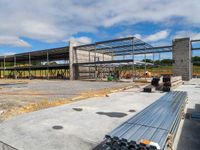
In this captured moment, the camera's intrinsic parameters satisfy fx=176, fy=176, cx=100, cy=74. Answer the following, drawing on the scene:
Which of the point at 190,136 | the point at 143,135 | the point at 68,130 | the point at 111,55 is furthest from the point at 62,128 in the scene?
the point at 111,55

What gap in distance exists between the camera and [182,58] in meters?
25.5

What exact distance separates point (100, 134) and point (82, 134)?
1.66 ft

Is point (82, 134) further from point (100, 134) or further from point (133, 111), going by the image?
point (133, 111)

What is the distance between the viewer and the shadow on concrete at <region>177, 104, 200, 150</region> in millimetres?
4250

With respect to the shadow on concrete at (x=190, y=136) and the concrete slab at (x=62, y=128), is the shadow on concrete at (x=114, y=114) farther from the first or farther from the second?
the shadow on concrete at (x=190, y=136)

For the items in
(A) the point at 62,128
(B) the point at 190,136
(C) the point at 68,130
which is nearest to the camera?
(B) the point at 190,136

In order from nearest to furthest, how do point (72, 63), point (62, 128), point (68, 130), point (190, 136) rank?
point (190, 136) < point (68, 130) < point (62, 128) < point (72, 63)

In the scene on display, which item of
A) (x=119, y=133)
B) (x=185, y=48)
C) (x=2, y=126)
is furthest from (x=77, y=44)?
(x=119, y=133)

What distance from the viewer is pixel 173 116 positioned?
4.98 meters

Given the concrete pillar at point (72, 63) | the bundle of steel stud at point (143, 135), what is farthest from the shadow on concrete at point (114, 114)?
the concrete pillar at point (72, 63)

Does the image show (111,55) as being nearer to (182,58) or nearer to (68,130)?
(182,58)

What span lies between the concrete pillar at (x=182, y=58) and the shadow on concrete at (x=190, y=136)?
69.0 ft

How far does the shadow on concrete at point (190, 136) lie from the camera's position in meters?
4.25

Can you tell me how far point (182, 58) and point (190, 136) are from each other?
2308cm
